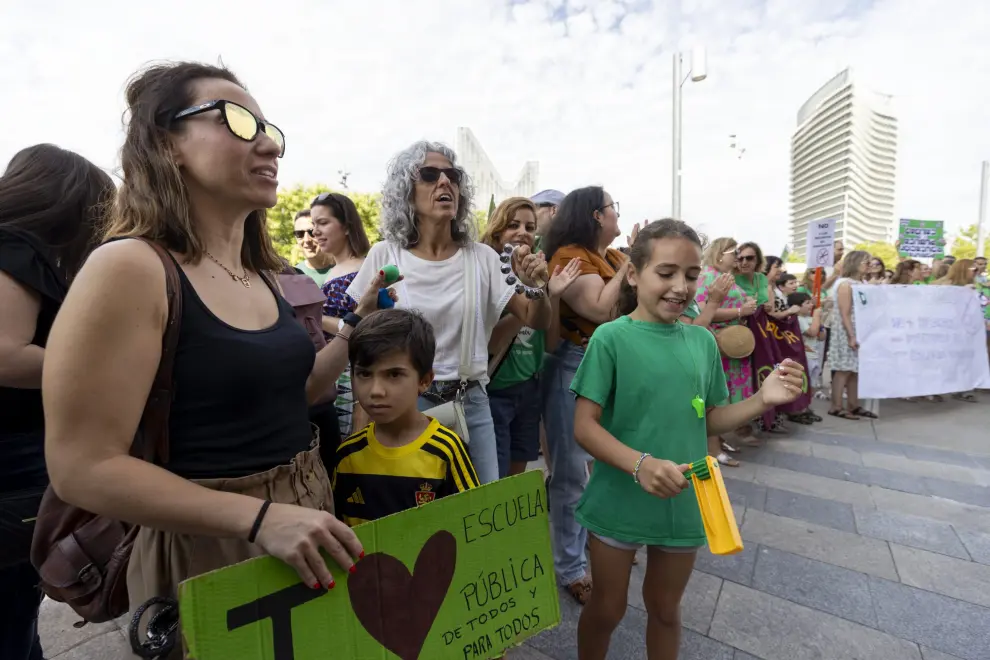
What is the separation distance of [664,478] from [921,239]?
12506 millimetres

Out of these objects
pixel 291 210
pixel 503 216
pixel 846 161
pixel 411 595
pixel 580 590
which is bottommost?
A: pixel 580 590

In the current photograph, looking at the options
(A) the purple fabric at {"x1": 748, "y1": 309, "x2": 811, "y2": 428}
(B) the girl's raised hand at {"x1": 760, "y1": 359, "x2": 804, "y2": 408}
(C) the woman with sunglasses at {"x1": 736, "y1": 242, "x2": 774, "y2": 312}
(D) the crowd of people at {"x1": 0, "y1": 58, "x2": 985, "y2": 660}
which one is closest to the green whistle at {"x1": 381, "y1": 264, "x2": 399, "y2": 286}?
(D) the crowd of people at {"x1": 0, "y1": 58, "x2": 985, "y2": 660}

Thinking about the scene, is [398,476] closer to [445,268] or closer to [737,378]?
[445,268]

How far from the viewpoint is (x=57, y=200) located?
1.55m

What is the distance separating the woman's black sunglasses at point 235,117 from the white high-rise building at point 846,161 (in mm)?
80991

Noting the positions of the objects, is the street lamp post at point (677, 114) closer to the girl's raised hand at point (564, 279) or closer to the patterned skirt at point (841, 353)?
the patterned skirt at point (841, 353)

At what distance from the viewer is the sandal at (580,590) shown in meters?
2.63

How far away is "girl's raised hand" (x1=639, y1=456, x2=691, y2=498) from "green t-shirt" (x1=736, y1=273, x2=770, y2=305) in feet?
13.7

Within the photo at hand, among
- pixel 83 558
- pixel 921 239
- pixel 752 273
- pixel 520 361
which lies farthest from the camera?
pixel 921 239

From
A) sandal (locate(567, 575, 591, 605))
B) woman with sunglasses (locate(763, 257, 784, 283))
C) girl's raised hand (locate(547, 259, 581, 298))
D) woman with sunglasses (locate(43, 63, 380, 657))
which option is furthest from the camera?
woman with sunglasses (locate(763, 257, 784, 283))

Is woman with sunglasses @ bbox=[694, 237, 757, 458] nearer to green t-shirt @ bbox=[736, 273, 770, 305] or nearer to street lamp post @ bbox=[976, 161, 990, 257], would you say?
green t-shirt @ bbox=[736, 273, 770, 305]

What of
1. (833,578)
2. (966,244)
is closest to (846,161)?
(966,244)

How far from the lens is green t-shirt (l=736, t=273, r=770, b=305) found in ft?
17.0

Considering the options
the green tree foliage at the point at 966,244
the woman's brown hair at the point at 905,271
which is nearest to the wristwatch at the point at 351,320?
the woman's brown hair at the point at 905,271
